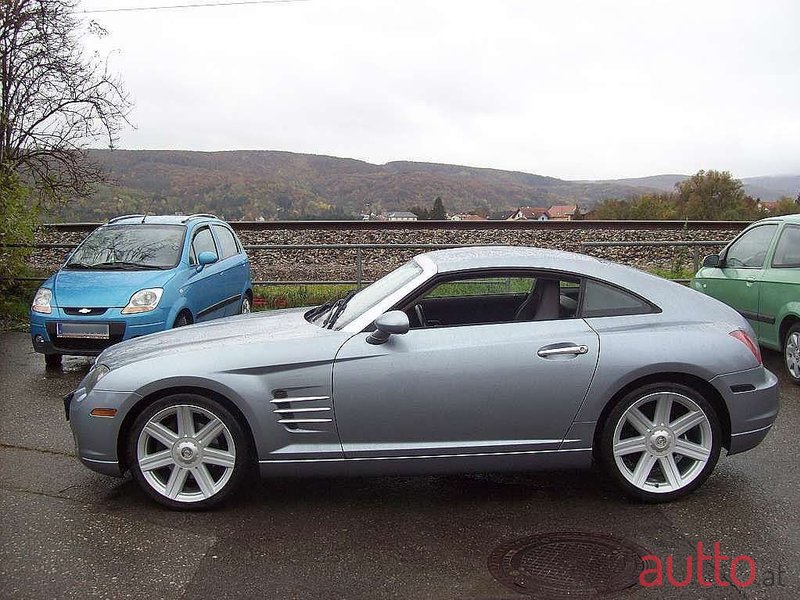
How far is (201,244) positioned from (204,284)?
2.41ft

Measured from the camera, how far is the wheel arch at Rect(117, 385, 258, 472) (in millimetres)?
4234

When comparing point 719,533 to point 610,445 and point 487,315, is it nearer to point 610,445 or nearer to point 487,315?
point 610,445

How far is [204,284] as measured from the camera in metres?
8.95

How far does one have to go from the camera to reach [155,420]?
424 centimetres

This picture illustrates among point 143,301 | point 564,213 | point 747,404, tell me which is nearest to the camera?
point 747,404

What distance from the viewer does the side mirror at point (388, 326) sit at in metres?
4.10

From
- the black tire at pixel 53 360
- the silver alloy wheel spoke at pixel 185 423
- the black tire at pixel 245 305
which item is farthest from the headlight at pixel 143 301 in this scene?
the silver alloy wheel spoke at pixel 185 423

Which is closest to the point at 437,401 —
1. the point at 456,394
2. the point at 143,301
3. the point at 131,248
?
the point at 456,394

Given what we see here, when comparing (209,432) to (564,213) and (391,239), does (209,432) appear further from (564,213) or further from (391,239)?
(564,213)

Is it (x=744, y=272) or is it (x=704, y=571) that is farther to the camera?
(x=744, y=272)

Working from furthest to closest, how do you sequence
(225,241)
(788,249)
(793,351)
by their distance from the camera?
(225,241)
(788,249)
(793,351)

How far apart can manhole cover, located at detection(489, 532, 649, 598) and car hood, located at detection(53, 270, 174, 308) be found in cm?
545

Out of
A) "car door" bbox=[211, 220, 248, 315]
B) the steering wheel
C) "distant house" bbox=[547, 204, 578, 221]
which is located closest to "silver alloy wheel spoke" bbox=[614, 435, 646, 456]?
the steering wheel

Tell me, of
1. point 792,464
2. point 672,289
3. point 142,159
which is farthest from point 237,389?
point 142,159
